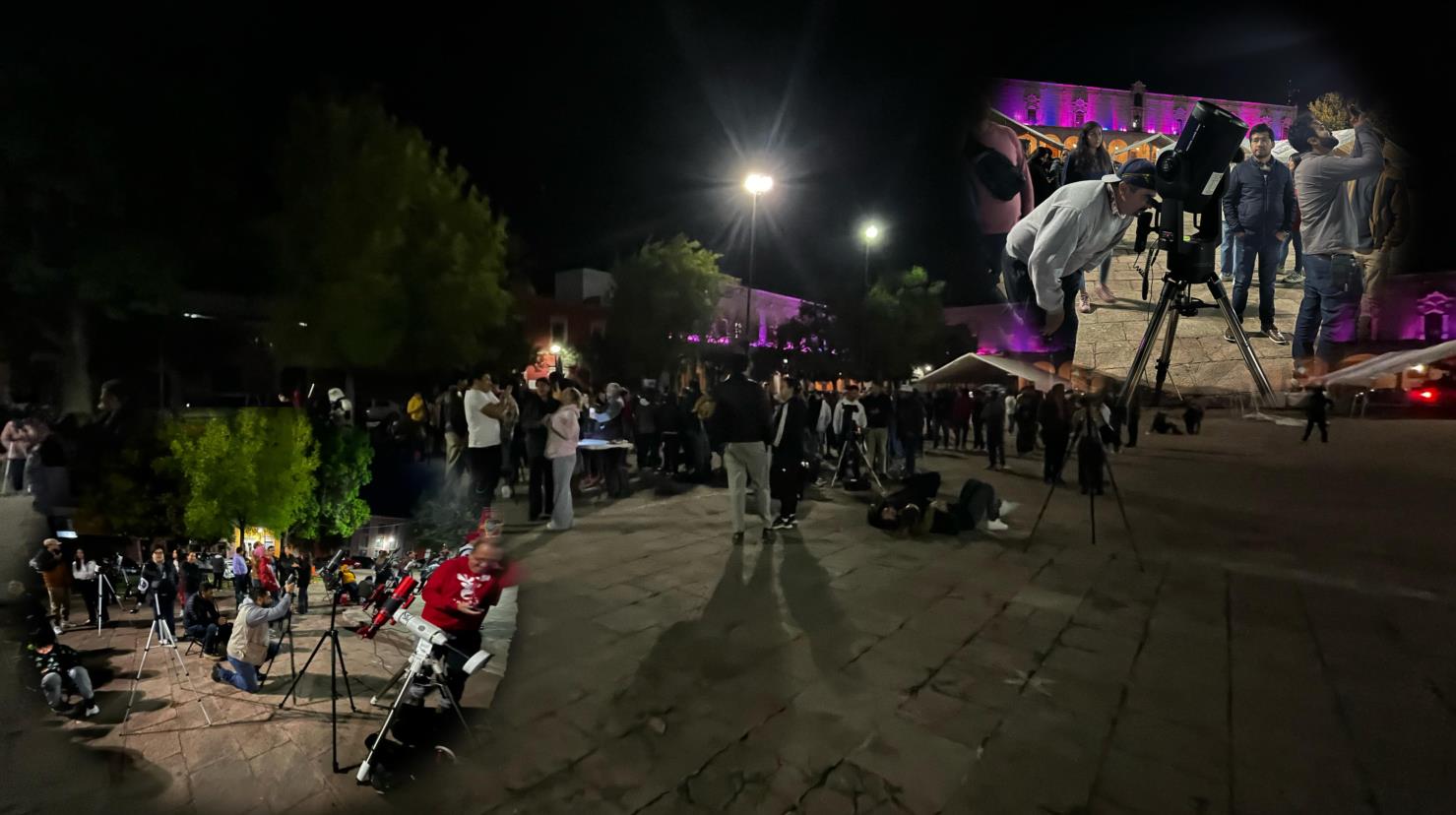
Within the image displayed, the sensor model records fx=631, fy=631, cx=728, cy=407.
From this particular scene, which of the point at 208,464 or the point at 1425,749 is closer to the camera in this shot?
the point at 1425,749

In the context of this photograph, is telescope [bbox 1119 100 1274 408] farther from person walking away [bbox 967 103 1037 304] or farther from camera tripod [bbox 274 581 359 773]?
camera tripod [bbox 274 581 359 773]

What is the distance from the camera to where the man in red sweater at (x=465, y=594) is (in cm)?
287

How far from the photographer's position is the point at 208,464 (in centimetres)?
397

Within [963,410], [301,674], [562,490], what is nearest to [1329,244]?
[963,410]

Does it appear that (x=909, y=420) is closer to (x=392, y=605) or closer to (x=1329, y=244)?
(x=1329, y=244)

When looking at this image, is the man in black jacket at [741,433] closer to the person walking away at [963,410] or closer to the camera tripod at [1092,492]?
the camera tripod at [1092,492]

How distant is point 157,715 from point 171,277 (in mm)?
3637

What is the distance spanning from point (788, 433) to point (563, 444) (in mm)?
2287

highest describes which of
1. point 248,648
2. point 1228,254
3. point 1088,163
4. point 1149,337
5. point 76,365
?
point 1088,163

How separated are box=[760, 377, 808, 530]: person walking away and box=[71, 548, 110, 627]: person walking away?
5.06 m

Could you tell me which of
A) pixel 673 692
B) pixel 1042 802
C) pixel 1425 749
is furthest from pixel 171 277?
pixel 1425 749

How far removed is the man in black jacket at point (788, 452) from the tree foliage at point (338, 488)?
379cm

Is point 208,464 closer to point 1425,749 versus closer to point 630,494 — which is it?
point 630,494

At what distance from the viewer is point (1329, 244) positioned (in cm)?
848
